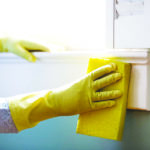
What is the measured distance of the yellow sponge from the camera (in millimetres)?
785

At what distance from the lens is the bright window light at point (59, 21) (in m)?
1.08

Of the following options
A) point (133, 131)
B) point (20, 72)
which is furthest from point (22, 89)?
point (133, 131)

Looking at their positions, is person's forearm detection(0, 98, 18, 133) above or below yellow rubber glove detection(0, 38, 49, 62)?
below

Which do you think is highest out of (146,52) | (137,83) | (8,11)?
(8,11)

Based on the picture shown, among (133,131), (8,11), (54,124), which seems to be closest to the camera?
(133,131)

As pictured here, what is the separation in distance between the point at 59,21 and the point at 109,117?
55 cm

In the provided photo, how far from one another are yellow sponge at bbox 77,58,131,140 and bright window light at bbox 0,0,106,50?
0.28 m

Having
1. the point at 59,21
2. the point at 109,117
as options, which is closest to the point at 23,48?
the point at 59,21

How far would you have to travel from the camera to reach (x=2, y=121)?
0.81 m

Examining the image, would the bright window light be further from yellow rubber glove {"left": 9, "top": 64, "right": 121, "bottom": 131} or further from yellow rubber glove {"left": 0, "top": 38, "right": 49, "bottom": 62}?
yellow rubber glove {"left": 9, "top": 64, "right": 121, "bottom": 131}

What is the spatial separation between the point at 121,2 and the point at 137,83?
0.33m

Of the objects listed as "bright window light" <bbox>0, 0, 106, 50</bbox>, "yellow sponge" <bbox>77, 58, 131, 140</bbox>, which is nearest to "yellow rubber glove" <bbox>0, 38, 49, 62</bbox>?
"bright window light" <bbox>0, 0, 106, 50</bbox>

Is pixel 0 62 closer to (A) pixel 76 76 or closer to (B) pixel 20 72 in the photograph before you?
(B) pixel 20 72

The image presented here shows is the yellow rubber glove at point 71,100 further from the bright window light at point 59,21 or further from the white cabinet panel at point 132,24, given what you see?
the bright window light at point 59,21
